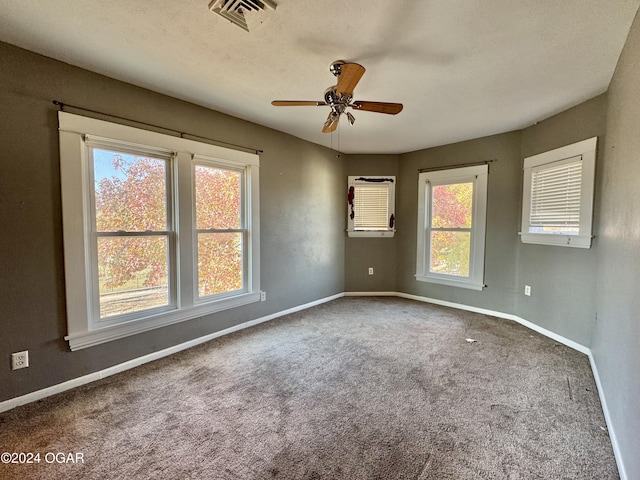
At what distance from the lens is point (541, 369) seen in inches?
101

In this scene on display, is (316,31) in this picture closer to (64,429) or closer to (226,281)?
(226,281)

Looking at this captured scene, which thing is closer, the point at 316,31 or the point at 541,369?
the point at 316,31

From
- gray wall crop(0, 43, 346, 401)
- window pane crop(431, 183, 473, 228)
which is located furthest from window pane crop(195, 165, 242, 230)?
window pane crop(431, 183, 473, 228)

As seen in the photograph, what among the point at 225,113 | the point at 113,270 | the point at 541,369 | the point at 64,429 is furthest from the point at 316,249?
the point at 64,429

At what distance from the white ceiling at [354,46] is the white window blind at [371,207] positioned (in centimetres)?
215

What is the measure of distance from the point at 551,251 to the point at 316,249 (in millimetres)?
2933

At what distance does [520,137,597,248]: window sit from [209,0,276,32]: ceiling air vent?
310 cm

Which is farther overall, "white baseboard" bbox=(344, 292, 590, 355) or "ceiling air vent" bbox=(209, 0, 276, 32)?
"white baseboard" bbox=(344, 292, 590, 355)

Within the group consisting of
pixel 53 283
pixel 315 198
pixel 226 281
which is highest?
pixel 315 198

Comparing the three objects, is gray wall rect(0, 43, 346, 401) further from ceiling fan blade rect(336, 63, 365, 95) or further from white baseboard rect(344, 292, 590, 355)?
white baseboard rect(344, 292, 590, 355)

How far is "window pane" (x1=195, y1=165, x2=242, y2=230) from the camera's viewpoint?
3102 millimetres

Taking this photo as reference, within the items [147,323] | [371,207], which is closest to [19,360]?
[147,323]

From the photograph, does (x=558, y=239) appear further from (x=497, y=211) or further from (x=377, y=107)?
A: (x=377, y=107)

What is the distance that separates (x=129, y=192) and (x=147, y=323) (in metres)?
1.19
